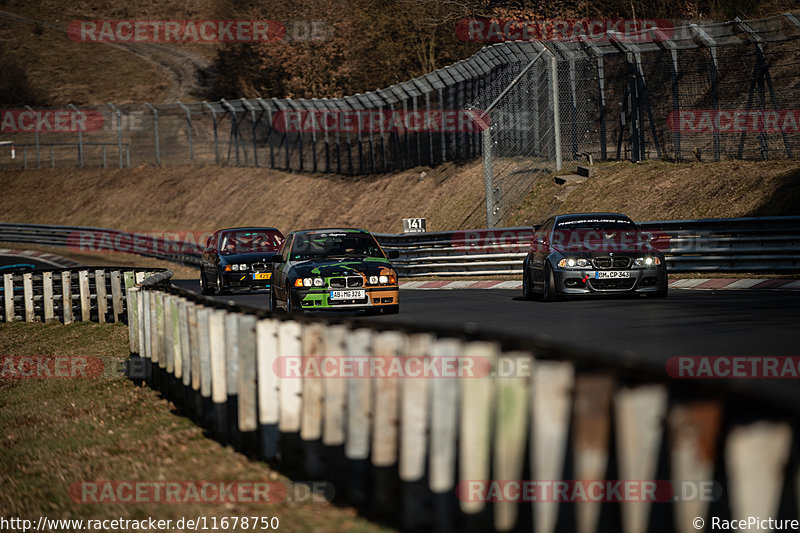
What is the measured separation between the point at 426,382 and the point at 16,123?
3033 inches

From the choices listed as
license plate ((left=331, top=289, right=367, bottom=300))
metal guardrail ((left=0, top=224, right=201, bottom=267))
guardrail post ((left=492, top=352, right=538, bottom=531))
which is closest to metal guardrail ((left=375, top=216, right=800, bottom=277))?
license plate ((left=331, top=289, right=367, bottom=300))

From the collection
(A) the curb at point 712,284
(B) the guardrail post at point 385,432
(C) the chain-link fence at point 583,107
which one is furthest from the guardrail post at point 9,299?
(B) the guardrail post at point 385,432

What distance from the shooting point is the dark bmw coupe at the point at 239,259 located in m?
25.1

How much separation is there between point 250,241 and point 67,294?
5176 millimetres

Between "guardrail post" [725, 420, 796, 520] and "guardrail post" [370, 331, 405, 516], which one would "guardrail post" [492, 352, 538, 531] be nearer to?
"guardrail post" [370, 331, 405, 516]

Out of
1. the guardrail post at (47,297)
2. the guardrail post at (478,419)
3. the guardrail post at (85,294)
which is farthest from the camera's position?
the guardrail post at (47,297)

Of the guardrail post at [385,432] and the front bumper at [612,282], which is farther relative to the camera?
the front bumper at [612,282]

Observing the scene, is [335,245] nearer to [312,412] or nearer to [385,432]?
[312,412]

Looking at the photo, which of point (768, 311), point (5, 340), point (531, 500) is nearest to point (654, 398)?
point (531, 500)

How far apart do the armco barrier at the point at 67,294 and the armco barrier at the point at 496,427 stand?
13086 millimetres

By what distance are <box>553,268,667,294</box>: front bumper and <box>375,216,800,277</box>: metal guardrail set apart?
4.03 m

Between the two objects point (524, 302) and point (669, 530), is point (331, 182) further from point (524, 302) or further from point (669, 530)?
point (669, 530)

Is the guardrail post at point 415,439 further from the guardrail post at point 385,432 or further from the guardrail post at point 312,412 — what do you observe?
the guardrail post at point 312,412

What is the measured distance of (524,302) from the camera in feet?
62.5
